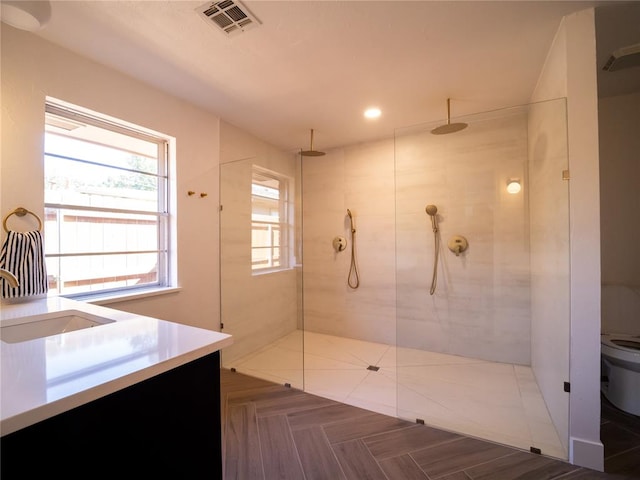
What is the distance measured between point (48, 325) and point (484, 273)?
3.24m

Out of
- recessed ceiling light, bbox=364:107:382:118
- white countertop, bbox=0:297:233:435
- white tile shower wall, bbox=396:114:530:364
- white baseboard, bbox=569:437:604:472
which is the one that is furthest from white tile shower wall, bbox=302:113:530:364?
white countertop, bbox=0:297:233:435

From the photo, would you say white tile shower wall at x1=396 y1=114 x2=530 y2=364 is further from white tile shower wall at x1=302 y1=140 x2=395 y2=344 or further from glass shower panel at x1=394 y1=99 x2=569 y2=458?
white tile shower wall at x1=302 y1=140 x2=395 y2=344

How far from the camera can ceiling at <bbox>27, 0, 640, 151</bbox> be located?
154 centimetres

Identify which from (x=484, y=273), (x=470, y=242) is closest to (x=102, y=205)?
(x=470, y=242)

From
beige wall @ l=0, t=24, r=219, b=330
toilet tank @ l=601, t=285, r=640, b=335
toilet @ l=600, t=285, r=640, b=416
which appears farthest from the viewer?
toilet tank @ l=601, t=285, r=640, b=335

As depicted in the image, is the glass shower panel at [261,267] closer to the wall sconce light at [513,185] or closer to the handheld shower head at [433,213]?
the handheld shower head at [433,213]

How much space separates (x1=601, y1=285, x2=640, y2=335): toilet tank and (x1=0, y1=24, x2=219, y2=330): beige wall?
137 inches

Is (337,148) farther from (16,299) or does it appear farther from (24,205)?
(16,299)

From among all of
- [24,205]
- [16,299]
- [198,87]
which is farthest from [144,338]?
[198,87]

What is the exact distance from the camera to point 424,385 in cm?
247

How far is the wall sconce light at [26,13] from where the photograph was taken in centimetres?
117

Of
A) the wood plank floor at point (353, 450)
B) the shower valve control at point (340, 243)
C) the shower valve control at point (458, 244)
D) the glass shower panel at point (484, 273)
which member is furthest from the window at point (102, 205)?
the shower valve control at point (458, 244)

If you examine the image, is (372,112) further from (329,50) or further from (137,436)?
(137,436)

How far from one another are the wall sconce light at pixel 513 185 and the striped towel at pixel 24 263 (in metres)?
3.49
